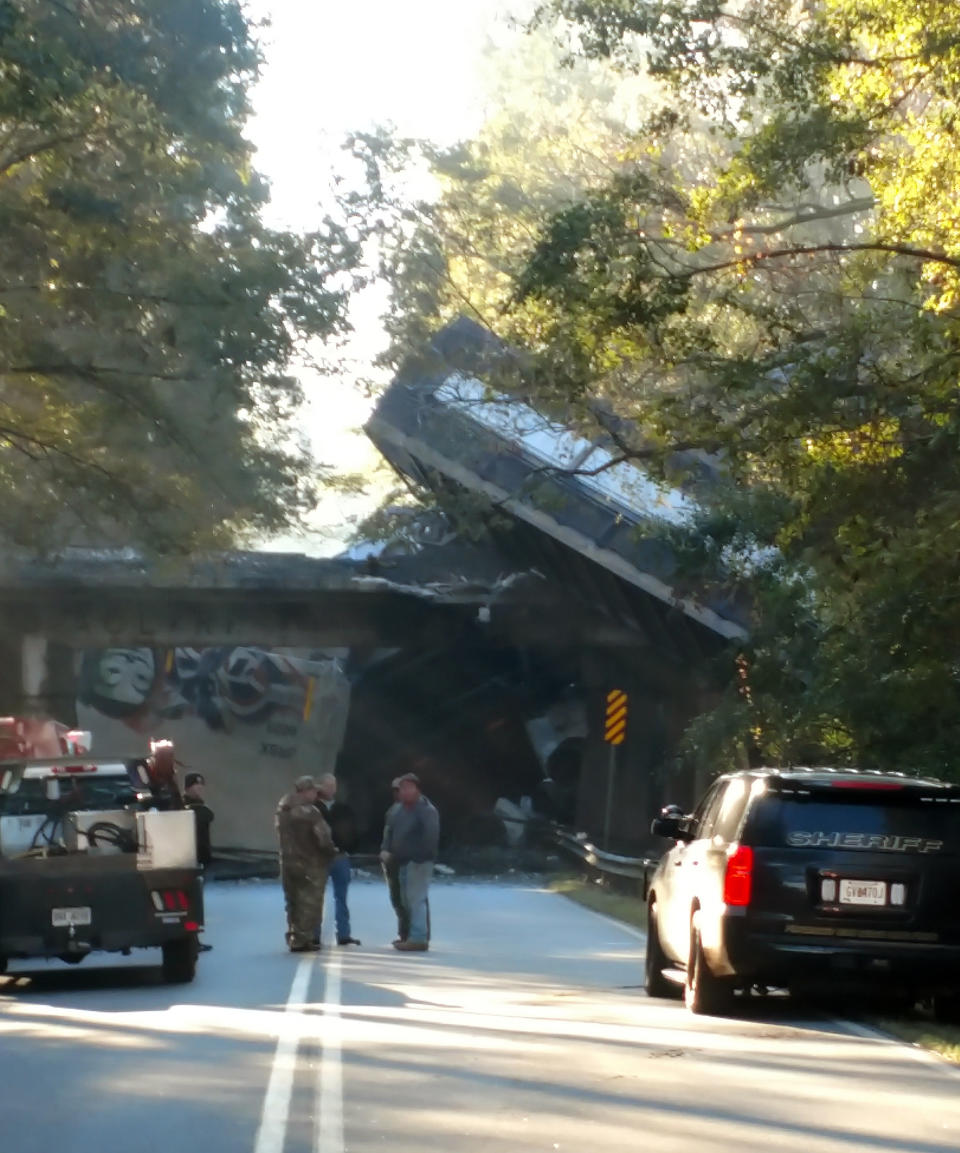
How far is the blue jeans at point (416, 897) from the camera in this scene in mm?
19734

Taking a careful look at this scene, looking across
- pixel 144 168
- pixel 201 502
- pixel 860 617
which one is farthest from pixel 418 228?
pixel 860 617

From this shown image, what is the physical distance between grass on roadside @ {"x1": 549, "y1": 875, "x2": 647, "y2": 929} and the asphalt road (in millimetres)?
7811

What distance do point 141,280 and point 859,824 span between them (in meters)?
12.6

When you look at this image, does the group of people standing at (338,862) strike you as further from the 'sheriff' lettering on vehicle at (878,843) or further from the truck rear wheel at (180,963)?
the 'sheriff' lettering on vehicle at (878,843)

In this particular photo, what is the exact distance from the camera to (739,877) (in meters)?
12.8

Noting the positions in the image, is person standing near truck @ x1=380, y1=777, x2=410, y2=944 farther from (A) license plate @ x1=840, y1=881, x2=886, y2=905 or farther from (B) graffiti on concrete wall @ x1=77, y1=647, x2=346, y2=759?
(B) graffiti on concrete wall @ x1=77, y1=647, x2=346, y2=759

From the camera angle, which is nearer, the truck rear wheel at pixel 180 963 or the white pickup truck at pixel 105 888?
the white pickup truck at pixel 105 888

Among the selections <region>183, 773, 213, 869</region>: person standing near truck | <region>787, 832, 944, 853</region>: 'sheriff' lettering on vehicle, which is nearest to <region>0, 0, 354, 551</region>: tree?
<region>183, 773, 213, 869</region>: person standing near truck

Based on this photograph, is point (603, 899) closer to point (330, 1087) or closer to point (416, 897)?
point (416, 897)

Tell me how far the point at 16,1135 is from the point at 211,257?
16029mm

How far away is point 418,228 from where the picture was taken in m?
29.0

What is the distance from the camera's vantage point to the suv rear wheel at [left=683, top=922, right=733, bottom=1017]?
13318 millimetres

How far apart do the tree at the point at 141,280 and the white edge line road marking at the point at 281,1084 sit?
28.0 feet

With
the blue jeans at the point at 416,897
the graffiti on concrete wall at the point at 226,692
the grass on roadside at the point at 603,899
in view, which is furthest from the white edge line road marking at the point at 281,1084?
the graffiti on concrete wall at the point at 226,692
